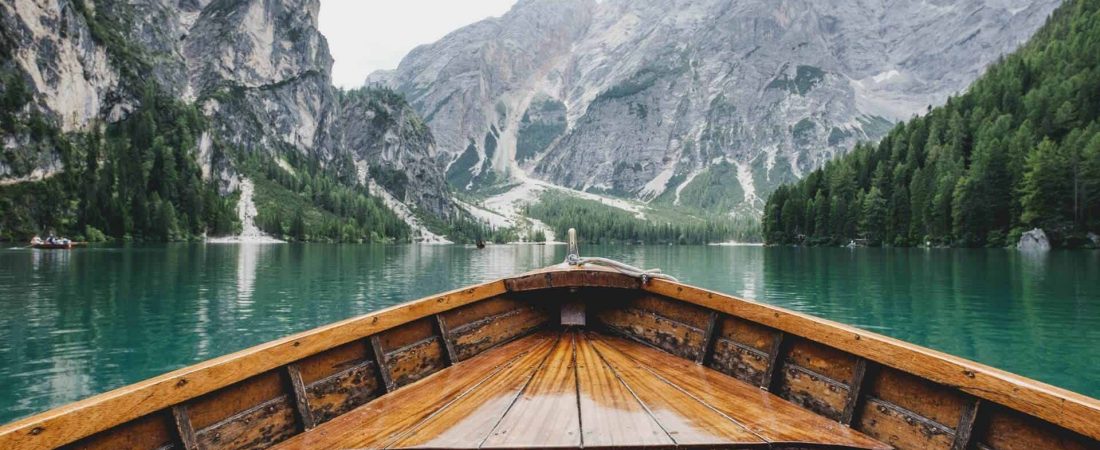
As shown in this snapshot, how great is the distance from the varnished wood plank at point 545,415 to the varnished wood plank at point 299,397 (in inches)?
89.3

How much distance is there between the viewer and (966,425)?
4816mm

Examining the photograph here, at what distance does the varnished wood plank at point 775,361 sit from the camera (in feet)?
22.9

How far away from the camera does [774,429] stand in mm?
5590

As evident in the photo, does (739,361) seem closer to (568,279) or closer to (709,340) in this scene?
(709,340)

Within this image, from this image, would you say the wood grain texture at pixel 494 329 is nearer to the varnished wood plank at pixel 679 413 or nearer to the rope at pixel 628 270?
the rope at pixel 628 270

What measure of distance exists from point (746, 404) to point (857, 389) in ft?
3.98

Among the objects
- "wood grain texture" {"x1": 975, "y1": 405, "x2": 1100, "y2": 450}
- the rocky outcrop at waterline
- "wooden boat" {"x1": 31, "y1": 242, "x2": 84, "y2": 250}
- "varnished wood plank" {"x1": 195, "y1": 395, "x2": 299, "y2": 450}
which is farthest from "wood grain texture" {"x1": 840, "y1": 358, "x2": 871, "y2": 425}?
"wooden boat" {"x1": 31, "y1": 242, "x2": 84, "y2": 250}

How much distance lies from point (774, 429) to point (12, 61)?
198 metres

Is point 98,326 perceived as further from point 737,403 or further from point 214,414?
point 737,403

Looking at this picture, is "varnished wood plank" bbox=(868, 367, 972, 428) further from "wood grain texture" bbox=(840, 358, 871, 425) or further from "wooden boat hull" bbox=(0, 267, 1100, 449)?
"wood grain texture" bbox=(840, 358, 871, 425)

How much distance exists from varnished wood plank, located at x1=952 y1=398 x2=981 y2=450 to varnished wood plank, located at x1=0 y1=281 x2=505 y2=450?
20.9ft

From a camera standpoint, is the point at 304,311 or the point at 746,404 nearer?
the point at 746,404

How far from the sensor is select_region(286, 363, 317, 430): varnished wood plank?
19.5 ft

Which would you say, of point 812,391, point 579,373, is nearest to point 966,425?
point 812,391
